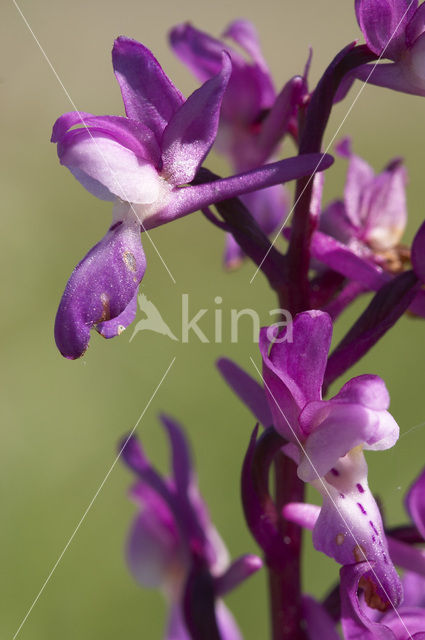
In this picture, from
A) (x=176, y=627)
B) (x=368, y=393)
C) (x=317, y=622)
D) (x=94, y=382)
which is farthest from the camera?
(x=94, y=382)

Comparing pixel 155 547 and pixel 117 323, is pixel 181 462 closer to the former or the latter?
pixel 155 547

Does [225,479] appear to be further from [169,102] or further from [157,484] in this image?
[169,102]

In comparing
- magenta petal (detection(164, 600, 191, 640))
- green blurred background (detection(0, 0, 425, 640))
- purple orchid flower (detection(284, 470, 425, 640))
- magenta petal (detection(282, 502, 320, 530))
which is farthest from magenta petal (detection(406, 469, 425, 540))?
green blurred background (detection(0, 0, 425, 640))

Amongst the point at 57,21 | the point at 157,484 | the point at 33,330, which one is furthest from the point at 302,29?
the point at 157,484

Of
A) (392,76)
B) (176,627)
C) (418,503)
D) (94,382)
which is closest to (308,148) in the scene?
(392,76)

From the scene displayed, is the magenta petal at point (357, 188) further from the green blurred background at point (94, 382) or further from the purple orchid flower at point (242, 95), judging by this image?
the green blurred background at point (94, 382)

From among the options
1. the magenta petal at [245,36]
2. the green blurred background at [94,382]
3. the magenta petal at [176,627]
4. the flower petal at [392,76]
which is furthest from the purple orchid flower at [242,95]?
the green blurred background at [94,382]
